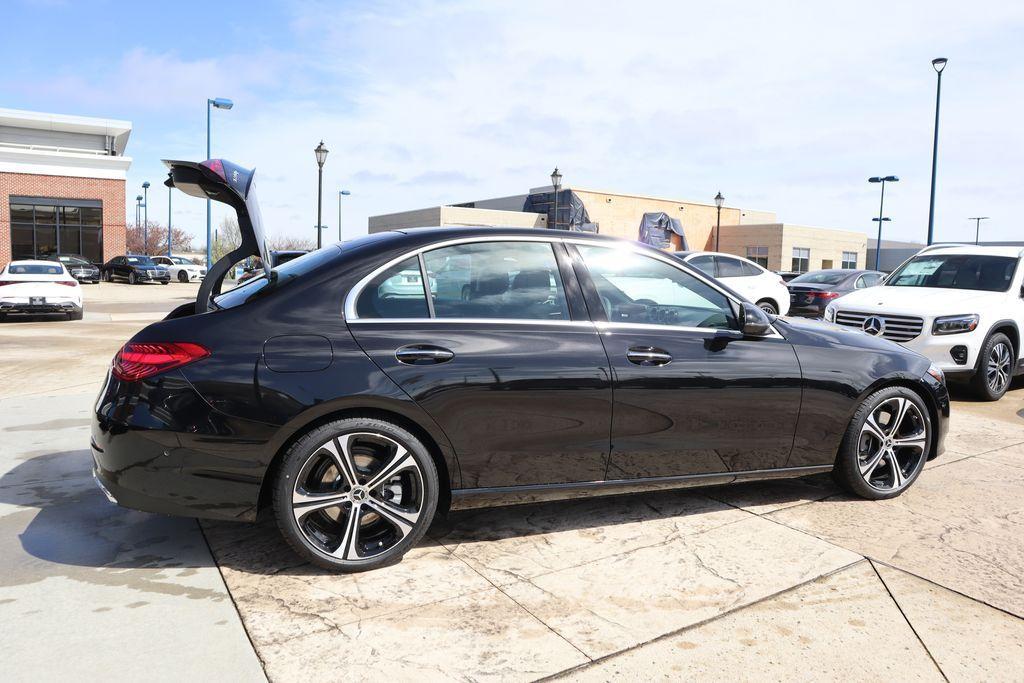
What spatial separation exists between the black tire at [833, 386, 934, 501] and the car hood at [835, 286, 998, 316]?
12.3 ft

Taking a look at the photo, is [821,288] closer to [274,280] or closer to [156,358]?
[274,280]

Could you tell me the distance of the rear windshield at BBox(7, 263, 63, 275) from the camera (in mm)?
15695

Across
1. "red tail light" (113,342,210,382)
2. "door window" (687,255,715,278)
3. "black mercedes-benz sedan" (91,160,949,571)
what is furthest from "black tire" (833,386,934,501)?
"door window" (687,255,715,278)

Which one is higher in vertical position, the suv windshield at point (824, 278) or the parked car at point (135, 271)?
the suv windshield at point (824, 278)

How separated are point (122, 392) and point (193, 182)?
1.11 metres

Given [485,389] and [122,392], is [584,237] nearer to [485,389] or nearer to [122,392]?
[485,389]

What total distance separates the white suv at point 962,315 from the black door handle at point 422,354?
20.0 ft

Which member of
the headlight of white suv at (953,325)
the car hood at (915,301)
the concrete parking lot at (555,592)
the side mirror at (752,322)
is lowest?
the concrete parking lot at (555,592)

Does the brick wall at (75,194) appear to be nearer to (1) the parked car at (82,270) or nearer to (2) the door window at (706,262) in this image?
(1) the parked car at (82,270)

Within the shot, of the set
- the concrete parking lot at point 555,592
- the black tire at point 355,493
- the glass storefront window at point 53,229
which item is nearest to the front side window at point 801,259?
the glass storefront window at point 53,229

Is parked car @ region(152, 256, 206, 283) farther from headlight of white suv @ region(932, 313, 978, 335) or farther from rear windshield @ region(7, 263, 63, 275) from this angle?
headlight of white suv @ region(932, 313, 978, 335)

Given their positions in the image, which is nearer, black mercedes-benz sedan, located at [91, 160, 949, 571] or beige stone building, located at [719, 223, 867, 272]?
black mercedes-benz sedan, located at [91, 160, 949, 571]

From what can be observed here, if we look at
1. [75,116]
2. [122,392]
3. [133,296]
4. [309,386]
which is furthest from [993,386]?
[75,116]

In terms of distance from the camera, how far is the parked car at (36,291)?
15.0m
